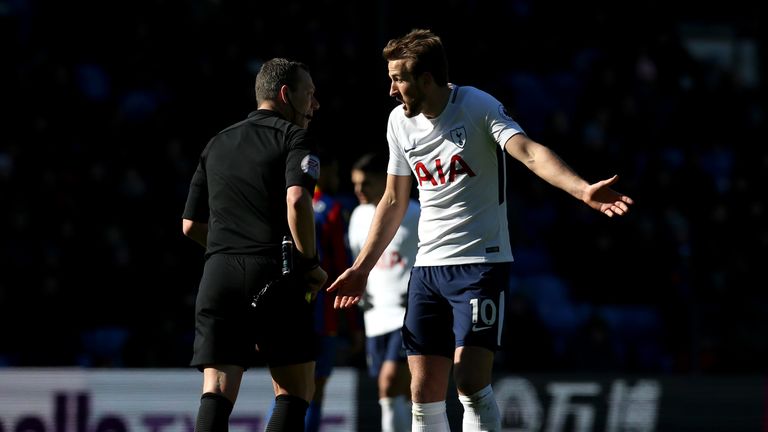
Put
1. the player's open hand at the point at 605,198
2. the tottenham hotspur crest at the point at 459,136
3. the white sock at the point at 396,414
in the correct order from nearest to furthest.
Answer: the player's open hand at the point at 605,198, the tottenham hotspur crest at the point at 459,136, the white sock at the point at 396,414

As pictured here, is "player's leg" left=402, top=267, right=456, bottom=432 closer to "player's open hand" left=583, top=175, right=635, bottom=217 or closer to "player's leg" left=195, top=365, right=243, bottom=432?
"player's leg" left=195, top=365, right=243, bottom=432

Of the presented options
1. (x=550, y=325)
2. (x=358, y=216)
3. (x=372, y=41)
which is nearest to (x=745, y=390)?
(x=550, y=325)

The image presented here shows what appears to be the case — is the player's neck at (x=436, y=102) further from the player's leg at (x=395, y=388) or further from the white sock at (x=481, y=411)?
the player's leg at (x=395, y=388)

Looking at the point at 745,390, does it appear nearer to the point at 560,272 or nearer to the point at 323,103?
the point at 560,272

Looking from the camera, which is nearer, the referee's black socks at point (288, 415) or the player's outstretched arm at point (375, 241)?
the referee's black socks at point (288, 415)

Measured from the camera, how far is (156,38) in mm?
14906

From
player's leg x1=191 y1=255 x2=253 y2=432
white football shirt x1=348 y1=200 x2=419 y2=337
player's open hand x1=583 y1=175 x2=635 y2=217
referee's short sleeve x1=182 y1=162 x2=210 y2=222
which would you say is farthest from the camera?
white football shirt x1=348 y1=200 x2=419 y2=337

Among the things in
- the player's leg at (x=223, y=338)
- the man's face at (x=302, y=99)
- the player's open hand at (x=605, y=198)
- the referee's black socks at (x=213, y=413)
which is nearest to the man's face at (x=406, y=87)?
the man's face at (x=302, y=99)

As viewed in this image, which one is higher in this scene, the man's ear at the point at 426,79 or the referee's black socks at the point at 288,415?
the man's ear at the point at 426,79

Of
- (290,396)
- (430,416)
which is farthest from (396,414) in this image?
(290,396)

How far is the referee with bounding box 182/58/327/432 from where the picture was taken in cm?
597

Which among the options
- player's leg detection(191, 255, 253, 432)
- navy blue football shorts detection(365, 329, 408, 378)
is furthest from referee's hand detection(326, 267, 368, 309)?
navy blue football shorts detection(365, 329, 408, 378)

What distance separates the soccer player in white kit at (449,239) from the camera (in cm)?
616

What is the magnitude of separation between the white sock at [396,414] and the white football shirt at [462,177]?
7.85ft
